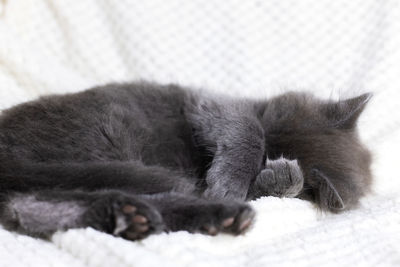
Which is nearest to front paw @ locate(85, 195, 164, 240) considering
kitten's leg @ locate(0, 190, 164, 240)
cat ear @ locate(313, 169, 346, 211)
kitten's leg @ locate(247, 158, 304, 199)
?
kitten's leg @ locate(0, 190, 164, 240)

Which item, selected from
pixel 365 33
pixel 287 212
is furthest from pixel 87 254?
pixel 365 33

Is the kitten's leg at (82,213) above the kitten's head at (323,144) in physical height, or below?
above

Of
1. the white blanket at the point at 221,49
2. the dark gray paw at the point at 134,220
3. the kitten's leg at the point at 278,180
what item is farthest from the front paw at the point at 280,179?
the white blanket at the point at 221,49

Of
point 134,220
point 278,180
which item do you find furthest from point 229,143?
point 134,220

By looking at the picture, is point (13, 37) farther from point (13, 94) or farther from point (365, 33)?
point (365, 33)

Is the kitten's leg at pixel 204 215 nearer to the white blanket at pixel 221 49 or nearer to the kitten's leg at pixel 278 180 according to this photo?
the kitten's leg at pixel 278 180

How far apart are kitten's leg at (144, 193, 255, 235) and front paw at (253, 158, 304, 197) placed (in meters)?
0.31

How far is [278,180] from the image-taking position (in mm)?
1455

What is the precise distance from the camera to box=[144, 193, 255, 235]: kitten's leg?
1.12m

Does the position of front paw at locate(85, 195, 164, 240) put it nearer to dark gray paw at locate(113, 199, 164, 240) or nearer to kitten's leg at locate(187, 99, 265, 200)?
dark gray paw at locate(113, 199, 164, 240)

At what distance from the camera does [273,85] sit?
93.2 inches

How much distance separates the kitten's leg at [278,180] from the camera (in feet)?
4.76

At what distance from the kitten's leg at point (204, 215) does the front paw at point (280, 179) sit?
31cm

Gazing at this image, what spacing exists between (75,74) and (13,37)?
339mm
